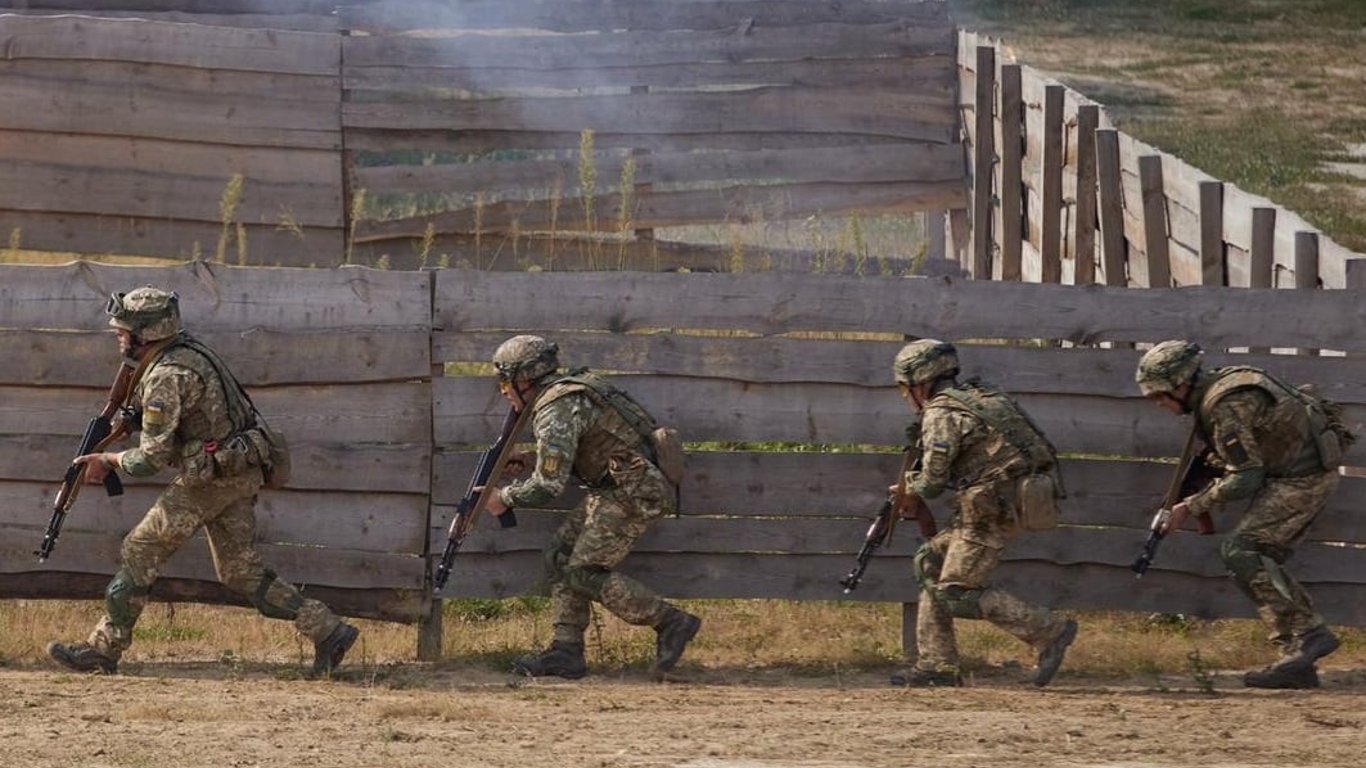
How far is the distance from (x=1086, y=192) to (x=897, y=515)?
3.74 m

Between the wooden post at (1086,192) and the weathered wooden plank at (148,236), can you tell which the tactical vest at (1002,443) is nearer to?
the wooden post at (1086,192)

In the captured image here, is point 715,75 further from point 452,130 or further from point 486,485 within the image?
point 486,485

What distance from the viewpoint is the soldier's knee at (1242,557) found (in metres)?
9.02

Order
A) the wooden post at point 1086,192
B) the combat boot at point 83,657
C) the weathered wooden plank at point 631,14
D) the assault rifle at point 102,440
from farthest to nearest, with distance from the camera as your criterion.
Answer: the weathered wooden plank at point 631,14 → the wooden post at point 1086,192 → the combat boot at point 83,657 → the assault rifle at point 102,440

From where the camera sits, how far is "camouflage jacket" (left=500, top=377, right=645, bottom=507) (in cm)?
902

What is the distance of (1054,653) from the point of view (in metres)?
9.15

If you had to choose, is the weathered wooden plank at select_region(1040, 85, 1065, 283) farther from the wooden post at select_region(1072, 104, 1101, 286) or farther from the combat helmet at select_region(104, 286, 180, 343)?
the combat helmet at select_region(104, 286, 180, 343)

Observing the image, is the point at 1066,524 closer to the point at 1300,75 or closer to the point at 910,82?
the point at 910,82

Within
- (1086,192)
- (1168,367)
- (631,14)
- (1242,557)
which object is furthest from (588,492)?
(631,14)

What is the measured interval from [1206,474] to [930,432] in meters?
1.31

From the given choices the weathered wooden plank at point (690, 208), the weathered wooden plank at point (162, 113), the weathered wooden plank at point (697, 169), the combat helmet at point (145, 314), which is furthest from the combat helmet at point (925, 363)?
the weathered wooden plank at point (162, 113)

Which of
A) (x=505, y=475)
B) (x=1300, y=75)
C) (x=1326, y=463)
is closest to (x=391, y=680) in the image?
(x=505, y=475)

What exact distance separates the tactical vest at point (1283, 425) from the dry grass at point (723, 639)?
128 centimetres

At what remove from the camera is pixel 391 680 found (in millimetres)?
9391
